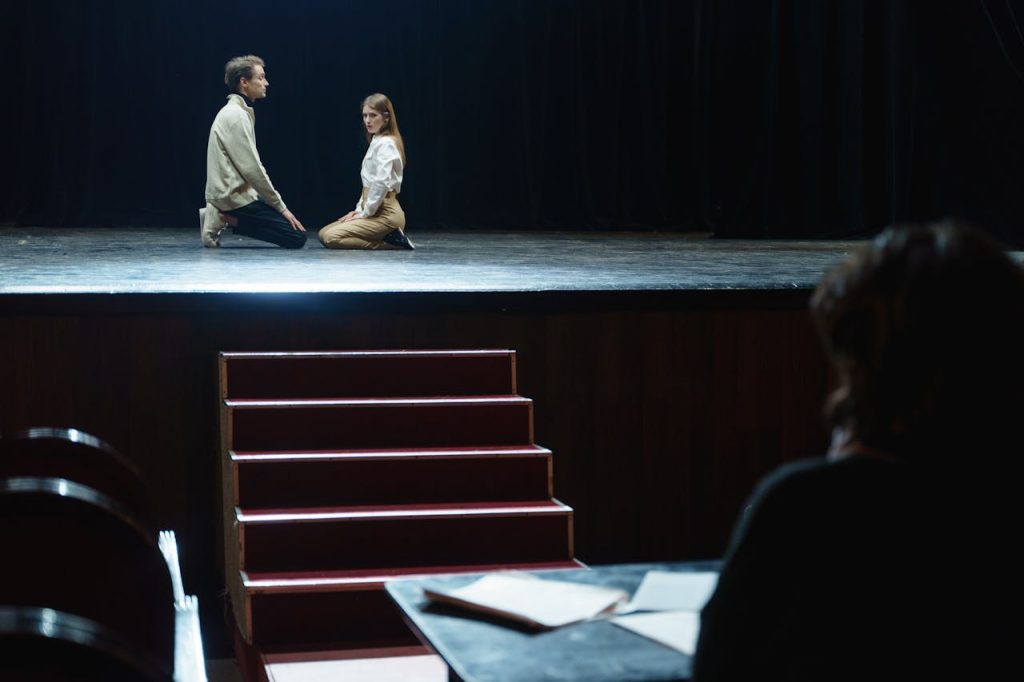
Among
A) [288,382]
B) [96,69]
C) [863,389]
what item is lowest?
[288,382]

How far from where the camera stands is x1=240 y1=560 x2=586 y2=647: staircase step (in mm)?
3117

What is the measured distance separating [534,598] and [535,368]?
2421 millimetres

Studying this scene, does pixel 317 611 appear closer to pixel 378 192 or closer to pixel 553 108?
pixel 378 192

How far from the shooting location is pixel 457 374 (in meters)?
3.79

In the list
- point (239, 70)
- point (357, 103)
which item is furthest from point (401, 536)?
point (357, 103)

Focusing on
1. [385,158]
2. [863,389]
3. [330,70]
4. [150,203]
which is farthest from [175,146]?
[863,389]

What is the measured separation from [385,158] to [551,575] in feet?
16.4

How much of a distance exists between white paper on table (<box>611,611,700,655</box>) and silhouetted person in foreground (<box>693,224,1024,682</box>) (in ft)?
1.17

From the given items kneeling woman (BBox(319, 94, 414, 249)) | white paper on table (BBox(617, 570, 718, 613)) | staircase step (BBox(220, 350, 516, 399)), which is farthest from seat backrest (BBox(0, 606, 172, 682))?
kneeling woman (BBox(319, 94, 414, 249))

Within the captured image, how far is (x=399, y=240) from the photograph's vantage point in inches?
278

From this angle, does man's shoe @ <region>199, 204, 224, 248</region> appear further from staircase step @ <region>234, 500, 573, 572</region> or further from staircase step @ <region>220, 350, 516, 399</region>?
staircase step @ <region>234, 500, 573, 572</region>

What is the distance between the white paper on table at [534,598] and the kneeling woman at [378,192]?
4981 millimetres

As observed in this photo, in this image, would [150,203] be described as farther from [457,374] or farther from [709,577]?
[709,577]

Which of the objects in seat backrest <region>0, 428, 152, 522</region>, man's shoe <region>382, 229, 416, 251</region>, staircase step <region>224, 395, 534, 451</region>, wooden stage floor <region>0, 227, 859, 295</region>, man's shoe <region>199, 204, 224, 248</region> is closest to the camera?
seat backrest <region>0, 428, 152, 522</region>
